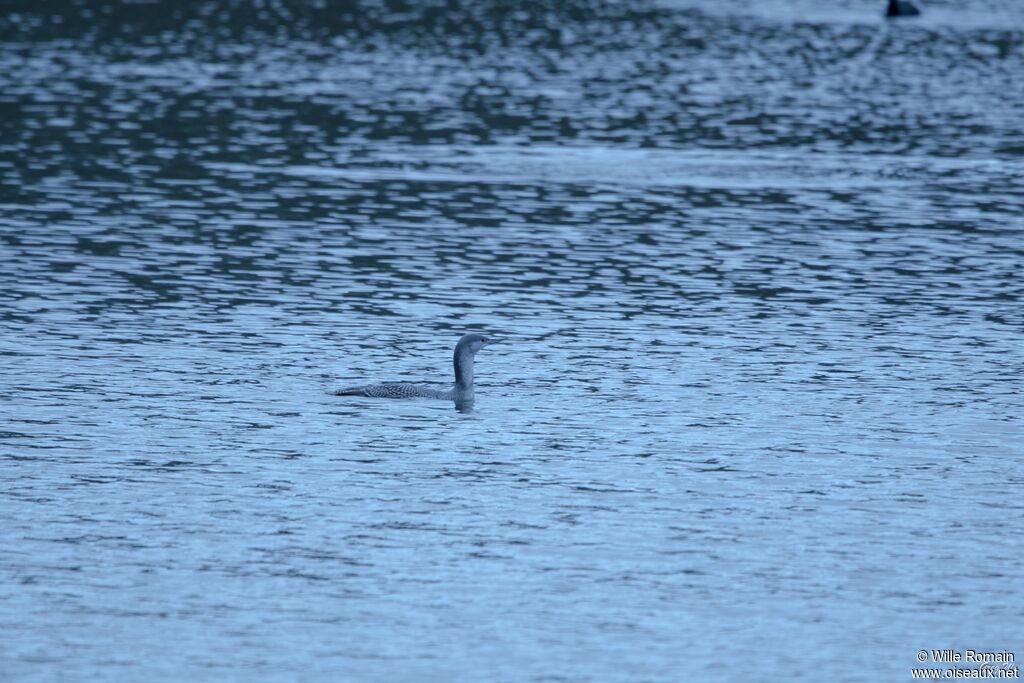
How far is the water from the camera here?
67.2ft

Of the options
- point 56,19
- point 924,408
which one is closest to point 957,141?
point 924,408

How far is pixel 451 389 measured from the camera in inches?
1177

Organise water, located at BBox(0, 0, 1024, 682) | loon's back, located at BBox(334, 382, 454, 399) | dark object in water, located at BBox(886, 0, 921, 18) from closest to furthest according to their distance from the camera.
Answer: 1. water, located at BBox(0, 0, 1024, 682)
2. loon's back, located at BBox(334, 382, 454, 399)
3. dark object in water, located at BBox(886, 0, 921, 18)

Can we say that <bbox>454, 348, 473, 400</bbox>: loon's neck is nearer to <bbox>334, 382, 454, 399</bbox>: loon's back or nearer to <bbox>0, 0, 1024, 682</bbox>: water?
<bbox>334, 382, 454, 399</bbox>: loon's back

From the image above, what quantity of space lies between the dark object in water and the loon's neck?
236 feet

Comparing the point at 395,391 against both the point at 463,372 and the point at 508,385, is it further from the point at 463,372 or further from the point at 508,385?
the point at 508,385

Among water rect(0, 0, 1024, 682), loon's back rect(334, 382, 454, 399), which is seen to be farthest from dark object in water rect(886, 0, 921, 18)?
loon's back rect(334, 382, 454, 399)

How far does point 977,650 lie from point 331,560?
730 centimetres

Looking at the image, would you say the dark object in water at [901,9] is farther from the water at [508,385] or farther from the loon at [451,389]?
the loon at [451,389]

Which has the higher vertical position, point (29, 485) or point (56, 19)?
point (29, 485)

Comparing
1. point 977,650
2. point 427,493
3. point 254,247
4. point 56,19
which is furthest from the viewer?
point 56,19

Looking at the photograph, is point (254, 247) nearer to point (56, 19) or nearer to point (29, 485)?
point (29, 485)

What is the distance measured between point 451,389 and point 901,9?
238ft

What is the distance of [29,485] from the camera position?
25109 millimetres
